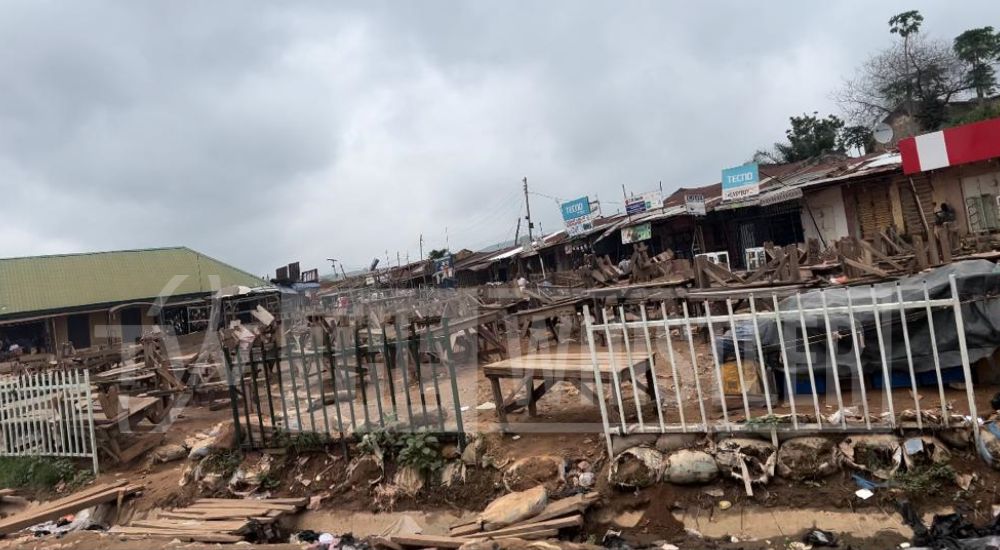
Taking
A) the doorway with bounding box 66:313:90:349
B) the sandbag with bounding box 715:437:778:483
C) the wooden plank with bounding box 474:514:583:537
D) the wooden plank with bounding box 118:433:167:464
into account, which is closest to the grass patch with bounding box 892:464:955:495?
the sandbag with bounding box 715:437:778:483

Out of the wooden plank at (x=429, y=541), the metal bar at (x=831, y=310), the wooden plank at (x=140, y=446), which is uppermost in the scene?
the metal bar at (x=831, y=310)

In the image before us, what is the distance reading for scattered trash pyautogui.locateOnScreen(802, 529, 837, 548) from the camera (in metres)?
3.67

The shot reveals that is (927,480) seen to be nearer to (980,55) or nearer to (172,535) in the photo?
(172,535)

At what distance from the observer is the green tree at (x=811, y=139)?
3136 cm

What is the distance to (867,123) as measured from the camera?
100 feet

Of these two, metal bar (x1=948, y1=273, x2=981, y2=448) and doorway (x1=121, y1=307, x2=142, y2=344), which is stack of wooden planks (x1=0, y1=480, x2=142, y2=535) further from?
doorway (x1=121, y1=307, x2=142, y2=344)

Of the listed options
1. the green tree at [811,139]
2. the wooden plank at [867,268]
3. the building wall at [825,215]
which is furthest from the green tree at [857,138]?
the wooden plank at [867,268]

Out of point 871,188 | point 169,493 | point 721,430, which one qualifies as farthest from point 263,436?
point 871,188

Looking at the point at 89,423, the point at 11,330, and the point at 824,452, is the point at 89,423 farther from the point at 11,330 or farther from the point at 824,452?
the point at 11,330

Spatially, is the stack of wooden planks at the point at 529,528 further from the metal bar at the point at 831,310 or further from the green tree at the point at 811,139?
the green tree at the point at 811,139

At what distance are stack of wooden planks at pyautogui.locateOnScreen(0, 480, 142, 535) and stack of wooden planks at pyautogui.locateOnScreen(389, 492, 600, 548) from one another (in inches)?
160

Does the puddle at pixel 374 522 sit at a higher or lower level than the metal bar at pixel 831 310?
lower

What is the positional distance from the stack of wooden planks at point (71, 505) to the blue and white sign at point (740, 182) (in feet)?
56.7

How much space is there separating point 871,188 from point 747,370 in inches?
592
